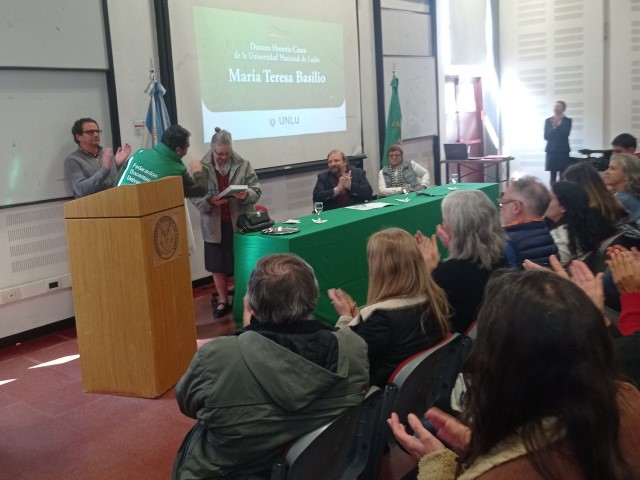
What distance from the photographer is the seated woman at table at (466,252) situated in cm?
265

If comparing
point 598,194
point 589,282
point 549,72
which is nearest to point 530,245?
point 598,194

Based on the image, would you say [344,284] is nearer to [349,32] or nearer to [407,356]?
[407,356]

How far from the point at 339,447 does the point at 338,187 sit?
13.0 feet

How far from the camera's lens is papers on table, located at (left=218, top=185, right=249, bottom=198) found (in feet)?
15.4

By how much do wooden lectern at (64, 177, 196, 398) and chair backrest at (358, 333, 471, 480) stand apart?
1670 millimetres

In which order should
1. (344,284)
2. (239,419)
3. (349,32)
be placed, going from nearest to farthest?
(239,419) < (344,284) < (349,32)

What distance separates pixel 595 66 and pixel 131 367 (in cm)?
944

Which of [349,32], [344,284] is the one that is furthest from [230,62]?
[344,284]

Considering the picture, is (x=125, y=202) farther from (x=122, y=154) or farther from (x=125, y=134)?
(x=125, y=134)

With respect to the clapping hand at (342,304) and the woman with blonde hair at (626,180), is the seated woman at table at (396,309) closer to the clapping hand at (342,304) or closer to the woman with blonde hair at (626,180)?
the clapping hand at (342,304)

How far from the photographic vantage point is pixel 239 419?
5.61 ft

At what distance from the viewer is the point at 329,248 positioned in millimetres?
4289

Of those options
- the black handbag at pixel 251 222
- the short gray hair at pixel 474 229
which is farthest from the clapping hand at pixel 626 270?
the black handbag at pixel 251 222

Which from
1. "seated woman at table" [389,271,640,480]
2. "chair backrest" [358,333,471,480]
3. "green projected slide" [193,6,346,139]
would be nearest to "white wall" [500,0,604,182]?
"green projected slide" [193,6,346,139]
